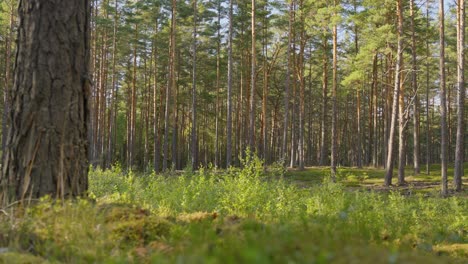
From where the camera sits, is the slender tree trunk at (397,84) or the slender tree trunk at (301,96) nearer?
the slender tree trunk at (397,84)

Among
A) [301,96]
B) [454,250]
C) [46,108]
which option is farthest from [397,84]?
[46,108]

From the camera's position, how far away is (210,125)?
170 feet

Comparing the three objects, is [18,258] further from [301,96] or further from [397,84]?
[301,96]

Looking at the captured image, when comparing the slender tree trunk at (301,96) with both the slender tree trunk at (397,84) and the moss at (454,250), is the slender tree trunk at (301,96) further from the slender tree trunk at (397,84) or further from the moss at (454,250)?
the moss at (454,250)

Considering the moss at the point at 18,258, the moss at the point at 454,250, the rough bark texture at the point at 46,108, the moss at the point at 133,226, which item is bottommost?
the moss at the point at 454,250

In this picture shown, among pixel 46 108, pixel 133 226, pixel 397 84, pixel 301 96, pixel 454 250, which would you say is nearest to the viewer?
pixel 133 226

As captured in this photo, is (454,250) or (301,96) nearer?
(454,250)

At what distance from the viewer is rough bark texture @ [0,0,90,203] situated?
372 cm

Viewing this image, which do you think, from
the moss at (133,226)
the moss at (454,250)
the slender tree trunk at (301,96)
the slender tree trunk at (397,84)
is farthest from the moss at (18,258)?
the slender tree trunk at (301,96)

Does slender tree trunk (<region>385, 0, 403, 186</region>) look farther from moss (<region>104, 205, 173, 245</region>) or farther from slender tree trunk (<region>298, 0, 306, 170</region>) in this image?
moss (<region>104, 205, 173, 245</region>)

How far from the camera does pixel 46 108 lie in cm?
378

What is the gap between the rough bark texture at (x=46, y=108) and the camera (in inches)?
147

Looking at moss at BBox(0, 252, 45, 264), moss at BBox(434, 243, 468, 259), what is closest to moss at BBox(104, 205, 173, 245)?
moss at BBox(0, 252, 45, 264)

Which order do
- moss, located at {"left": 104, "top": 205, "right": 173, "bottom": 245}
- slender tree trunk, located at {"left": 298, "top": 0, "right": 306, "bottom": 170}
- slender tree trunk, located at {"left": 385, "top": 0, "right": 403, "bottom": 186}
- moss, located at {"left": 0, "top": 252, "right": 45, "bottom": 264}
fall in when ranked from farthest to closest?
slender tree trunk, located at {"left": 298, "top": 0, "right": 306, "bottom": 170} < slender tree trunk, located at {"left": 385, "top": 0, "right": 403, "bottom": 186} < moss, located at {"left": 104, "top": 205, "right": 173, "bottom": 245} < moss, located at {"left": 0, "top": 252, "right": 45, "bottom": 264}
